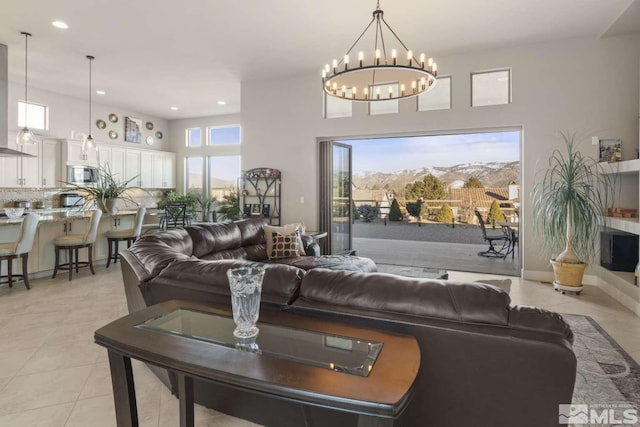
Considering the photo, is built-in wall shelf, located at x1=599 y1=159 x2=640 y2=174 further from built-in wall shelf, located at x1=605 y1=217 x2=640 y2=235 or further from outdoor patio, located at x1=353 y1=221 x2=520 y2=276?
outdoor patio, located at x1=353 y1=221 x2=520 y2=276

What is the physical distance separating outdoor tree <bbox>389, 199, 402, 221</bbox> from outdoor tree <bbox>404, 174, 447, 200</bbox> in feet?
1.22

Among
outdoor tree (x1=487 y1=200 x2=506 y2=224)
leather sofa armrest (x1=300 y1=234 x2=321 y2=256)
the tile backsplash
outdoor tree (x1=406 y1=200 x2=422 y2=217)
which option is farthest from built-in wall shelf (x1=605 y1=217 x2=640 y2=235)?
the tile backsplash

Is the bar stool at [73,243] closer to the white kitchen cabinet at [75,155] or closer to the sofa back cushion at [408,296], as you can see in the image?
the white kitchen cabinet at [75,155]

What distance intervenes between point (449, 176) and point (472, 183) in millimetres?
647

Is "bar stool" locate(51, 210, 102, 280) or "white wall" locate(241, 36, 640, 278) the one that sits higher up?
"white wall" locate(241, 36, 640, 278)

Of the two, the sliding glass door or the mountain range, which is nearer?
the sliding glass door

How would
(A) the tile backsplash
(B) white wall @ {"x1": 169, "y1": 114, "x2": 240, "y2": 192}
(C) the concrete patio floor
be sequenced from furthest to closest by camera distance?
1. (B) white wall @ {"x1": 169, "y1": 114, "x2": 240, "y2": 192}
2. (A) the tile backsplash
3. (C) the concrete patio floor

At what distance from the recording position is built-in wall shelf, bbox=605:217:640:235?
13.0 feet

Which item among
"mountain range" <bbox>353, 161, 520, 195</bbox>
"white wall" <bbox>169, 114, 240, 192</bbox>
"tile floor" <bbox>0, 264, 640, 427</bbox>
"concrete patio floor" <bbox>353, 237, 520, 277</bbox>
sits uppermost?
"white wall" <bbox>169, 114, 240, 192</bbox>

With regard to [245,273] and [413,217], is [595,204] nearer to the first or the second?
[245,273]

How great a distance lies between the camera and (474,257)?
24.2ft

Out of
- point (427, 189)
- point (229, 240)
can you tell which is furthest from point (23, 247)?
point (427, 189)

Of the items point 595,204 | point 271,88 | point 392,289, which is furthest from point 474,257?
point 392,289

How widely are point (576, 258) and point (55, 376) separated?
5.64 meters
